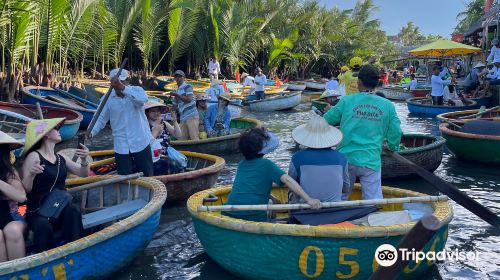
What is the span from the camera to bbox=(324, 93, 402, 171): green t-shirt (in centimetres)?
504

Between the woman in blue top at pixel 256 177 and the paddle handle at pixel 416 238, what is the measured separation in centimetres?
Result: 184

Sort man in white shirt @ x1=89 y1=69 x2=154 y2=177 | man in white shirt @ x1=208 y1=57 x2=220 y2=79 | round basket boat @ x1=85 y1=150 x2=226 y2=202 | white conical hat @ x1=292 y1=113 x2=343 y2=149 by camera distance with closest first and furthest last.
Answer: white conical hat @ x1=292 y1=113 x2=343 y2=149, man in white shirt @ x1=89 y1=69 x2=154 y2=177, round basket boat @ x1=85 y1=150 x2=226 y2=202, man in white shirt @ x1=208 y1=57 x2=220 y2=79

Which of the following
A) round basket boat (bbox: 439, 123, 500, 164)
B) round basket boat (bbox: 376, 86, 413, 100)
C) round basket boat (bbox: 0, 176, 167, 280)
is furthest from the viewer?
round basket boat (bbox: 376, 86, 413, 100)

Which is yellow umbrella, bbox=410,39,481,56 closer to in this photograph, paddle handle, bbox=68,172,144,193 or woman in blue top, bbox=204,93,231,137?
woman in blue top, bbox=204,93,231,137

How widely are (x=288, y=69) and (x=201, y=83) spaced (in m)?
12.3

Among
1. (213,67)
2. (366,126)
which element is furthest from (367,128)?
(213,67)

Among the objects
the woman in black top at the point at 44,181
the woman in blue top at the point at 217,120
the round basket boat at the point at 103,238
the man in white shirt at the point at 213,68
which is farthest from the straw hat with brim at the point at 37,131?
the man in white shirt at the point at 213,68

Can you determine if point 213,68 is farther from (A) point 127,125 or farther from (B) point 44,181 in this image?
(B) point 44,181

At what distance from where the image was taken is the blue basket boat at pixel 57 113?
11648 millimetres

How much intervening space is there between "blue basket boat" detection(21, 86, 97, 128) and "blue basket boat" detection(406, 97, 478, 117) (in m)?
9.59

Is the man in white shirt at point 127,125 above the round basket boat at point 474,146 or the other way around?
above

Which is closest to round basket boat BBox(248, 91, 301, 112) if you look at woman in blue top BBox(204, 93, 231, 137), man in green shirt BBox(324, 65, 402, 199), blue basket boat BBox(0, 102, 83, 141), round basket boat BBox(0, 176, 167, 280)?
blue basket boat BBox(0, 102, 83, 141)

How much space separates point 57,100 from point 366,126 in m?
10.3

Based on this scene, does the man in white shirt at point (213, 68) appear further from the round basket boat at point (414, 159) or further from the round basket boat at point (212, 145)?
the round basket boat at point (414, 159)
